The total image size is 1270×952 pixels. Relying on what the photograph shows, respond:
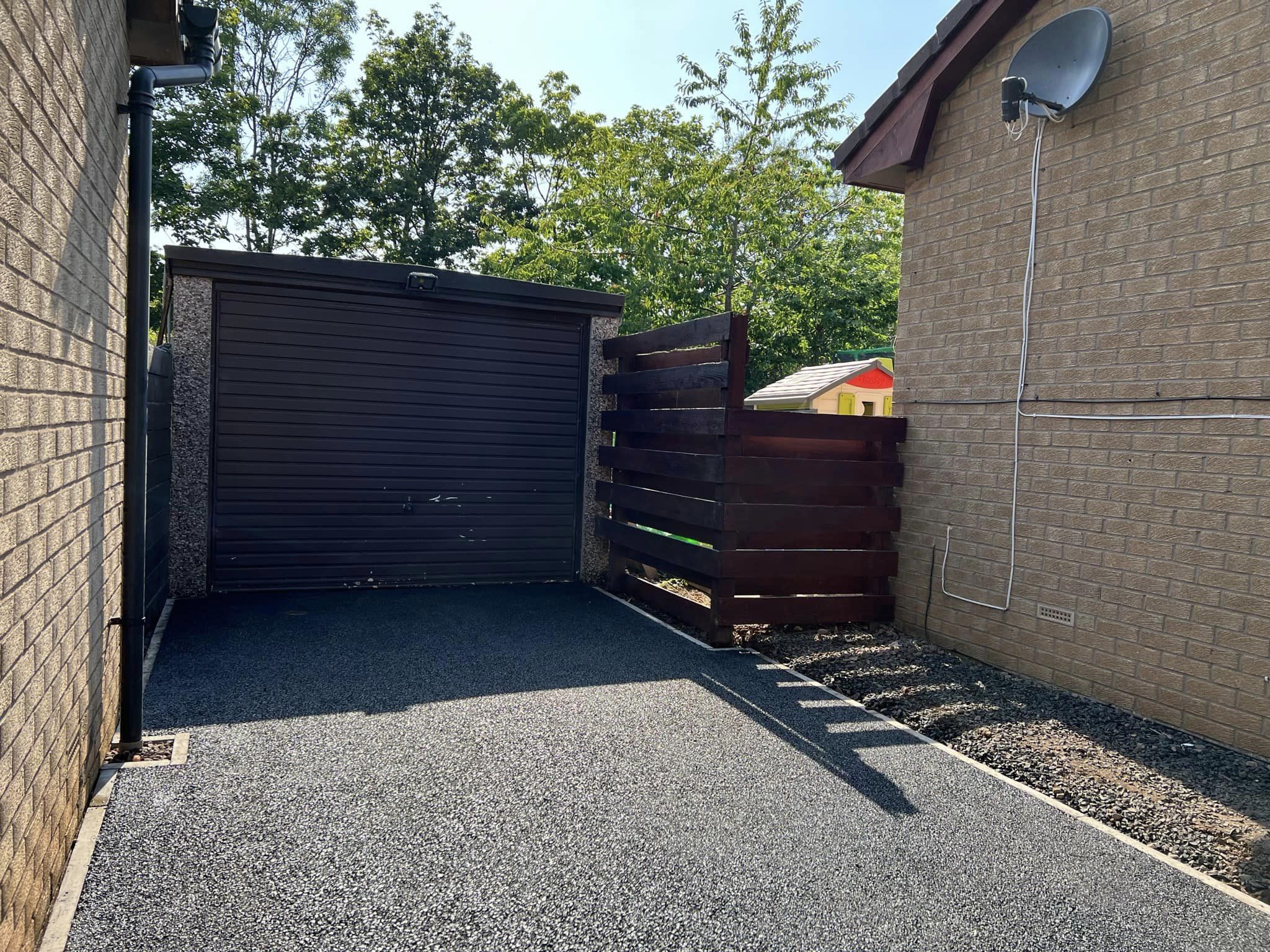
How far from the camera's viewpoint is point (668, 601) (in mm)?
6270

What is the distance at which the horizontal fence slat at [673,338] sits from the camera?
5580 millimetres

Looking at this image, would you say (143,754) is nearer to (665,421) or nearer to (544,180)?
(665,421)

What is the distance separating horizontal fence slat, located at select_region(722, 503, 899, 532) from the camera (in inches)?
215

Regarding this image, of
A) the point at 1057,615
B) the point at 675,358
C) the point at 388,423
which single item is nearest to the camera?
the point at 1057,615

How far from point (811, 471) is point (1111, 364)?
1929 mm

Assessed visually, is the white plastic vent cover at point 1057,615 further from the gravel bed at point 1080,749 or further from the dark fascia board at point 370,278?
the dark fascia board at point 370,278

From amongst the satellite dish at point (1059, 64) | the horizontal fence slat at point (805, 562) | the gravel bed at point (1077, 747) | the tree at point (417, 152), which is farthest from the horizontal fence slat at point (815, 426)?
the tree at point (417, 152)

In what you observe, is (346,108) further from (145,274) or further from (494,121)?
(145,274)

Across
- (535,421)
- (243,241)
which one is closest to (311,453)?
(535,421)

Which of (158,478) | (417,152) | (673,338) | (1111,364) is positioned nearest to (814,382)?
(673,338)

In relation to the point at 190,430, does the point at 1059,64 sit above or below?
above

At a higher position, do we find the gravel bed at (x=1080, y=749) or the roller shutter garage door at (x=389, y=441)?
the roller shutter garage door at (x=389, y=441)

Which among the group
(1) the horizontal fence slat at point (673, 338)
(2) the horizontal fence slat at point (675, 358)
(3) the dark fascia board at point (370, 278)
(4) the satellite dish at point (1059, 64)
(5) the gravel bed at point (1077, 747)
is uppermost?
(4) the satellite dish at point (1059, 64)

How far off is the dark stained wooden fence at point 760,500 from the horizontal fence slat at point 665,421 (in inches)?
0.5
